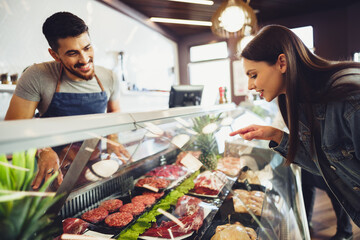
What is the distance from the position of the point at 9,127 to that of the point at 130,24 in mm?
5521

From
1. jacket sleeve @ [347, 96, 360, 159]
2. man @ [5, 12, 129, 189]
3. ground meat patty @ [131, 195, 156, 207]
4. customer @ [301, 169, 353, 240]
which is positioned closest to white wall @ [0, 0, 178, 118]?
man @ [5, 12, 129, 189]

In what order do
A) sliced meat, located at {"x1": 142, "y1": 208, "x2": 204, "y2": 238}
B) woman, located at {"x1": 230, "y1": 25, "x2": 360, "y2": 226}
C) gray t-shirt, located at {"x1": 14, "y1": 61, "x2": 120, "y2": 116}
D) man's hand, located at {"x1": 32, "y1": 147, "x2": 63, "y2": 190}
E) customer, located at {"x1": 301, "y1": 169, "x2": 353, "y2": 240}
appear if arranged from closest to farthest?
1. man's hand, located at {"x1": 32, "y1": 147, "x2": 63, "y2": 190}
2. woman, located at {"x1": 230, "y1": 25, "x2": 360, "y2": 226}
3. sliced meat, located at {"x1": 142, "y1": 208, "x2": 204, "y2": 238}
4. gray t-shirt, located at {"x1": 14, "y1": 61, "x2": 120, "y2": 116}
5. customer, located at {"x1": 301, "y1": 169, "x2": 353, "y2": 240}

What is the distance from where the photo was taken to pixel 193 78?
7.93 metres

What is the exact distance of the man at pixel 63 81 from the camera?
1515 mm

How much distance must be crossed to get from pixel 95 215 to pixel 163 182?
586 mm

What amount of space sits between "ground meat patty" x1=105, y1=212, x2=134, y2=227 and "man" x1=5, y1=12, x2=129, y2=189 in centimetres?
35

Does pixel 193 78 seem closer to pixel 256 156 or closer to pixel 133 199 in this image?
pixel 256 156

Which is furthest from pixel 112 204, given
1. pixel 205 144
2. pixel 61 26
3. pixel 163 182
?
pixel 61 26

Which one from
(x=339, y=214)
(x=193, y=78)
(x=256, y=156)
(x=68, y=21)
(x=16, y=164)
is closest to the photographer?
(x=16, y=164)

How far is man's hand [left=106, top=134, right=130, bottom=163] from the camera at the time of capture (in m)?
1.29

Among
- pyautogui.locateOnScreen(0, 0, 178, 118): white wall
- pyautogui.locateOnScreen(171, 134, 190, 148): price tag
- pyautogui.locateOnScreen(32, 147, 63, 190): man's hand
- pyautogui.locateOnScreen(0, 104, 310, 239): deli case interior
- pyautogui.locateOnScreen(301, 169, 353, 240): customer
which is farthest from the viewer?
pyautogui.locateOnScreen(0, 0, 178, 118): white wall

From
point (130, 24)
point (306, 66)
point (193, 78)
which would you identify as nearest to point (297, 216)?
point (306, 66)

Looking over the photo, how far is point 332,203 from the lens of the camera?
251 centimetres

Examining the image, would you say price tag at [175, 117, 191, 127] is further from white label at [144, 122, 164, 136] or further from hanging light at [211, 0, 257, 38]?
hanging light at [211, 0, 257, 38]
